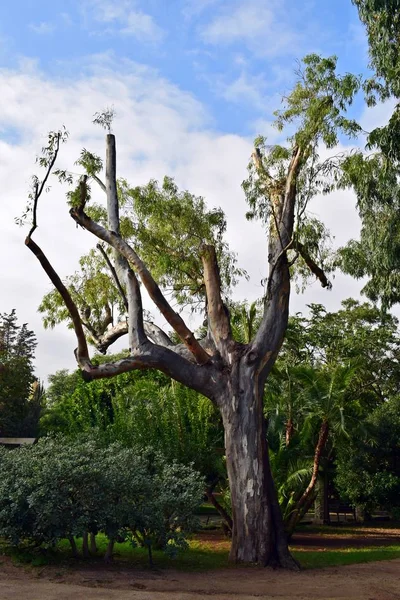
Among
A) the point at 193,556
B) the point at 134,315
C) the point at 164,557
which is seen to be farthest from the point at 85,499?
the point at 134,315

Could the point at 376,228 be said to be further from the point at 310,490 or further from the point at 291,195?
the point at 310,490

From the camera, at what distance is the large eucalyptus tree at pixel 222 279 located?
13555 millimetres

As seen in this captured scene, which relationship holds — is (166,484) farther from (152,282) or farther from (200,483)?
(152,282)

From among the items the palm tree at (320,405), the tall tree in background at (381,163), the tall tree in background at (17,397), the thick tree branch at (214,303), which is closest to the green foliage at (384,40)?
the tall tree in background at (381,163)

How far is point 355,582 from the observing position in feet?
36.8

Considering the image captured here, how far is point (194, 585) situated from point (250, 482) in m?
3.18

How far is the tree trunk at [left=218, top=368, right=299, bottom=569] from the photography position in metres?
13.2

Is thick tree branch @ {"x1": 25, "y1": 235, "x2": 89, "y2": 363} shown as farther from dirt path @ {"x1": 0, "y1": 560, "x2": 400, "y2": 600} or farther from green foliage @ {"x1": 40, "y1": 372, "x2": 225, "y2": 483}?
green foliage @ {"x1": 40, "y1": 372, "x2": 225, "y2": 483}

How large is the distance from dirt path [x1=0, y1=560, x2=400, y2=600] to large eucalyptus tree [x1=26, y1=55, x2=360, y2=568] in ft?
4.85

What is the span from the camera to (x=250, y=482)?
44.3 ft

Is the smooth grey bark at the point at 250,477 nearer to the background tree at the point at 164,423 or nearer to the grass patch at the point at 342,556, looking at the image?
the grass patch at the point at 342,556

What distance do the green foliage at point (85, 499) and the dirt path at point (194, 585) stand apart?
643 mm

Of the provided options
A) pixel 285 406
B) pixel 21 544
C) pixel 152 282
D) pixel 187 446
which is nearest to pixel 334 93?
pixel 152 282

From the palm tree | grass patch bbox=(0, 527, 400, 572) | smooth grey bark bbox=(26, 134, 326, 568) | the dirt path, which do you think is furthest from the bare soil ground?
the palm tree
